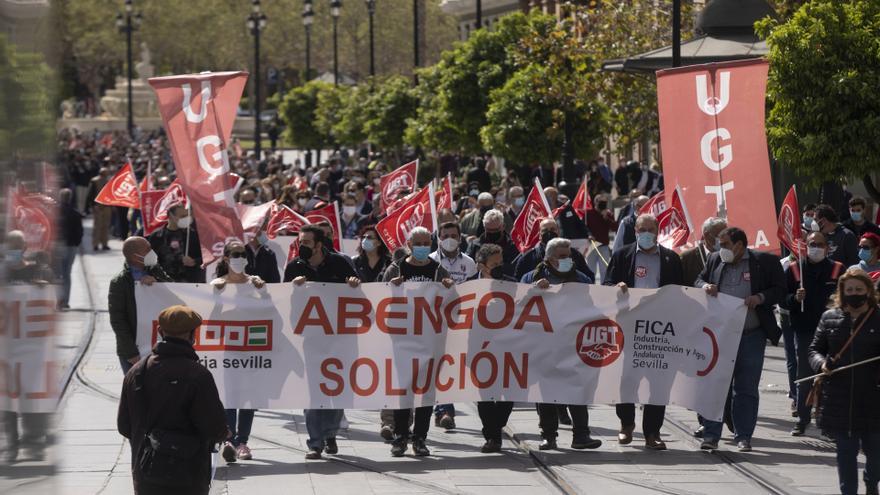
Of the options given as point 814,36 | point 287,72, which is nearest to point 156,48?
point 287,72

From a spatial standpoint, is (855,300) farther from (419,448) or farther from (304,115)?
(304,115)

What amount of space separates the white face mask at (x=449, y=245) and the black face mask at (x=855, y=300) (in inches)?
159

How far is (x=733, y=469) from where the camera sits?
34.3ft

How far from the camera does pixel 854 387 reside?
28.9ft

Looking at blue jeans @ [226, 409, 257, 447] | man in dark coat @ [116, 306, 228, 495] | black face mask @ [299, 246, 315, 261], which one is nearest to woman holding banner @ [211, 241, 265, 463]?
blue jeans @ [226, 409, 257, 447]

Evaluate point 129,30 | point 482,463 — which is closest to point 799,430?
point 482,463

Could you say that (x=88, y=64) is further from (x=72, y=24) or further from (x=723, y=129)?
(x=723, y=129)

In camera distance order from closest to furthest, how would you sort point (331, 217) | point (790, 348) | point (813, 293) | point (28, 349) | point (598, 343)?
point (28, 349) < point (598, 343) < point (813, 293) < point (790, 348) < point (331, 217)

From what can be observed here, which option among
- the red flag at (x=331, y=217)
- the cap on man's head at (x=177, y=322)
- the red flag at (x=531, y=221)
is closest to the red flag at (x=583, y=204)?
the red flag at (x=531, y=221)

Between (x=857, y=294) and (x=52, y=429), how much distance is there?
737 centimetres

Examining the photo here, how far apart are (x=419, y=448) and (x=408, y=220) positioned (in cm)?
428

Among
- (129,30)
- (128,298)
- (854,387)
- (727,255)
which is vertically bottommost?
(854,387)

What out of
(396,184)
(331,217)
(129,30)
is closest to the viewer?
(331,217)

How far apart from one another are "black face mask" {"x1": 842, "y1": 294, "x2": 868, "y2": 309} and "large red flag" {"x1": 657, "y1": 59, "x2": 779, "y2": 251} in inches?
132
